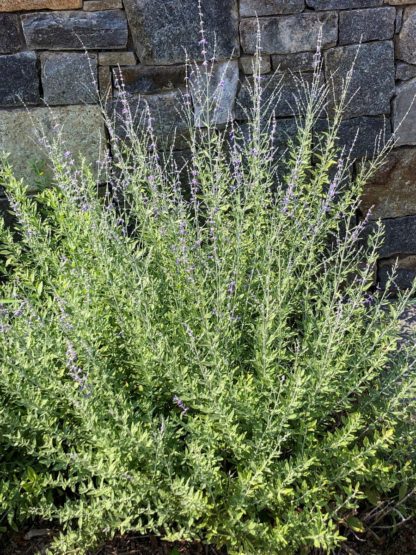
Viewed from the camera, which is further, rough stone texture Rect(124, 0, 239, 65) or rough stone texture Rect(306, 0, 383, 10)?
rough stone texture Rect(306, 0, 383, 10)

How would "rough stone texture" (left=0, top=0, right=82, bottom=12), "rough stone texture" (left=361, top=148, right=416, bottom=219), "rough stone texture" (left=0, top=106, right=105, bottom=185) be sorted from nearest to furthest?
"rough stone texture" (left=0, top=0, right=82, bottom=12), "rough stone texture" (left=0, top=106, right=105, bottom=185), "rough stone texture" (left=361, top=148, right=416, bottom=219)

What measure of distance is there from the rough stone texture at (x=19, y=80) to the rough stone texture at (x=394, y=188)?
1.81 m

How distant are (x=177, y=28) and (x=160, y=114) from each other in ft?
1.36

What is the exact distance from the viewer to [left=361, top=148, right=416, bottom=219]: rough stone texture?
3520 millimetres

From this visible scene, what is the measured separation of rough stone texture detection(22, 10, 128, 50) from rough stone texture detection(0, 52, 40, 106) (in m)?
0.08

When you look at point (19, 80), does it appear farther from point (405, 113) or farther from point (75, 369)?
point (405, 113)

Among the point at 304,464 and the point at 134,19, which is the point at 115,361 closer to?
the point at 304,464

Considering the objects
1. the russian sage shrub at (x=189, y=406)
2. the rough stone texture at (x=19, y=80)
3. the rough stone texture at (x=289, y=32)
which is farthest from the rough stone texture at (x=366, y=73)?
the rough stone texture at (x=19, y=80)

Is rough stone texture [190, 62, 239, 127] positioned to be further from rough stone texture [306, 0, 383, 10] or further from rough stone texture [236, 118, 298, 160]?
rough stone texture [306, 0, 383, 10]

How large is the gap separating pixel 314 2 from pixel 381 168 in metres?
0.94

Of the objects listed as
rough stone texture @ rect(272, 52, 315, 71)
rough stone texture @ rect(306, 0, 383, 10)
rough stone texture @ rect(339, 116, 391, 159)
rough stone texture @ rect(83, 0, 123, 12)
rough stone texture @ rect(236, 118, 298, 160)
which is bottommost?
rough stone texture @ rect(339, 116, 391, 159)

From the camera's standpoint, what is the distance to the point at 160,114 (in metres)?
3.23

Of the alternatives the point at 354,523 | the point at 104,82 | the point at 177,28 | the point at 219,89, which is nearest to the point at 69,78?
the point at 104,82

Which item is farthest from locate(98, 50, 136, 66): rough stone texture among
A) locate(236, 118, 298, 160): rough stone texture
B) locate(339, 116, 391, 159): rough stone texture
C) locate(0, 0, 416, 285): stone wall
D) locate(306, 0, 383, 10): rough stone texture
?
locate(339, 116, 391, 159): rough stone texture
